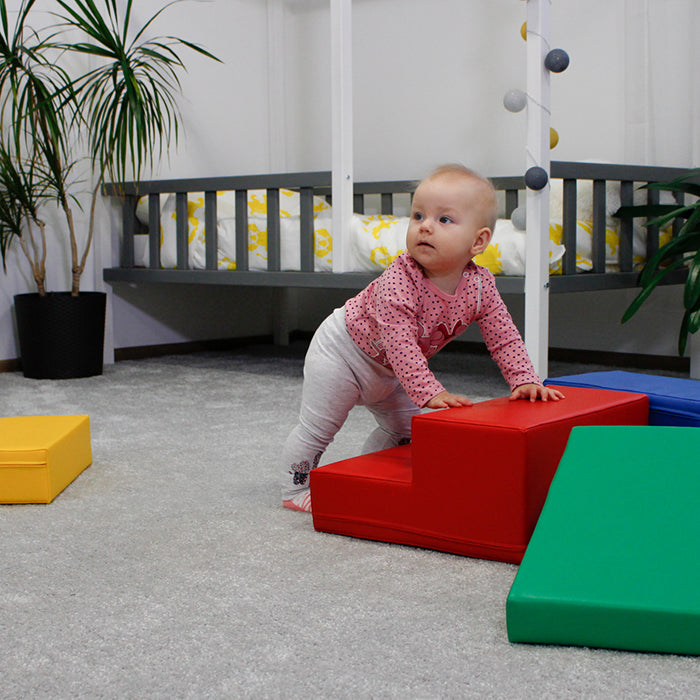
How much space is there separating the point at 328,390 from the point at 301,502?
20cm

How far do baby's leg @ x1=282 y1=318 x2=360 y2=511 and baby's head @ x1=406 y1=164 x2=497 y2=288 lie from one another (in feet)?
0.75

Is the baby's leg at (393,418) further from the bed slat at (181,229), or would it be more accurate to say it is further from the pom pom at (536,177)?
the bed slat at (181,229)

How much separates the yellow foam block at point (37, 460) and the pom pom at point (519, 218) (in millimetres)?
1339

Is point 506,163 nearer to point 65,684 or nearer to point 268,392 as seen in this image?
point 268,392

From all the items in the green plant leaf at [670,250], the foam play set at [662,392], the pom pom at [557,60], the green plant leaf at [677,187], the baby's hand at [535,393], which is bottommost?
the foam play set at [662,392]

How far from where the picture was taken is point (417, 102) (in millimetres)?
3791

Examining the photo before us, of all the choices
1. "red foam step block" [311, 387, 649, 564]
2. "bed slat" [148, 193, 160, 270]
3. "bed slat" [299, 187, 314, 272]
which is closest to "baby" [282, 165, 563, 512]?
"red foam step block" [311, 387, 649, 564]

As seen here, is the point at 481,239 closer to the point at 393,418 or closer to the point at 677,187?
the point at 393,418

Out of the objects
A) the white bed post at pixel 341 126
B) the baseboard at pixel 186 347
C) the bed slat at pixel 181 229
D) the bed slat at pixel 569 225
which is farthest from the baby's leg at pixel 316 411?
the baseboard at pixel 186 347

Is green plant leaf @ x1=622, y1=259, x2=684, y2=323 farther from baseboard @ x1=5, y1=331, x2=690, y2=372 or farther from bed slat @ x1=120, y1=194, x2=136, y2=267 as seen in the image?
bed slat @ x1=120, y1=194, x2=136, y2=267

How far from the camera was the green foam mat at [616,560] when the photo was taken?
0.92 metres

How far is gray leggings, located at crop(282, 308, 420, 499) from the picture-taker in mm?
1506

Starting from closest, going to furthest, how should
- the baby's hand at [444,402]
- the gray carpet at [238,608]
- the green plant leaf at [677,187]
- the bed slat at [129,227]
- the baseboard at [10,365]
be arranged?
1. the gray carpet at [238,608]
2. the baby's hand at [444,402]
3. the green plant leaf at [677,187]
4. the baseboard at [10,365]
5. the bed slat at [129,227]

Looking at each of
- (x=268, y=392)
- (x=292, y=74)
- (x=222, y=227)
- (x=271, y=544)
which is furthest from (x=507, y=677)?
(x=292, y=74)
